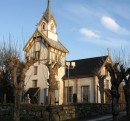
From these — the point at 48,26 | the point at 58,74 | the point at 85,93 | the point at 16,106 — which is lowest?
the point at 16,106

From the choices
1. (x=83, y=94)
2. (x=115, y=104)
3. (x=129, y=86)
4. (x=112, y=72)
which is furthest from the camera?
(x=83, y=94)

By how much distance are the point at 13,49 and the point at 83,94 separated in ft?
68.8

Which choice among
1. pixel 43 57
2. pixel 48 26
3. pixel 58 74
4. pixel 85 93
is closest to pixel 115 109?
pixel 85 93

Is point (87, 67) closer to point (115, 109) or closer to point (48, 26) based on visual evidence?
point (48, 26)

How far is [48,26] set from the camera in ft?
182

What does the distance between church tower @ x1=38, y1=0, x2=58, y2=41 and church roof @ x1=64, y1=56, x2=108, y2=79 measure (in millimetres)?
7072

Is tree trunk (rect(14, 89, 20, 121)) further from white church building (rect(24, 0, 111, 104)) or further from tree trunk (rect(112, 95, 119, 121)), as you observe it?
white church building (rect(24, 0, 111, 104))

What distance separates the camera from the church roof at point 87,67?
50.9 meters

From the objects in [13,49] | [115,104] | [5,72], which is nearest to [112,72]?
[115,104]

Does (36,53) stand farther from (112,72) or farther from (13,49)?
(112,72)

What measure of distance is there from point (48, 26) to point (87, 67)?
35.5 feet

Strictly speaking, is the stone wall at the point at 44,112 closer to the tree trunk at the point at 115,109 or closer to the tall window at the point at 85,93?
the tree trunk at the point at 115,109

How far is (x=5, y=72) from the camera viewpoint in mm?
43219

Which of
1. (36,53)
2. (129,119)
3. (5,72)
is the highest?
(36,53)
